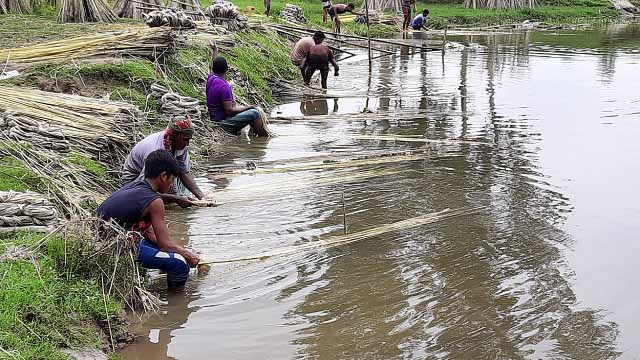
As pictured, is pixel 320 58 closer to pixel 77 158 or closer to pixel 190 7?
pixel 190 7

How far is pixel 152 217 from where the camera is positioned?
486 centimetres

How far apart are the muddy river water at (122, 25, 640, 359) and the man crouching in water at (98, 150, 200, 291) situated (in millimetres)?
232

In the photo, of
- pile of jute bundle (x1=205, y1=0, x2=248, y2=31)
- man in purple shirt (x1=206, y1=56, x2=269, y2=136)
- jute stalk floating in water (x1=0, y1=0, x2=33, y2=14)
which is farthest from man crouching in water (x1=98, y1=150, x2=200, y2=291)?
jute stalk floating in water (x1=0, y1=0, x2=33, y2=14)

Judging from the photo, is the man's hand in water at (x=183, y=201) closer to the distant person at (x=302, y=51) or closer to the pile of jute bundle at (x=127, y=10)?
the distant person at (x=302, y=51)

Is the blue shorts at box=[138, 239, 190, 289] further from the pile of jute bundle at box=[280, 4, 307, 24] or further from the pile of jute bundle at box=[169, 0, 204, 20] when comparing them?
the pile of jute bundle at box=[280, 4, 307, 24]

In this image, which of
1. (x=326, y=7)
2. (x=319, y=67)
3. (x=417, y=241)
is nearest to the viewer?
(x=417, y=241)

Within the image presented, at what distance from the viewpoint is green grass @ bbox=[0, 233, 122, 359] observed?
3.66 m

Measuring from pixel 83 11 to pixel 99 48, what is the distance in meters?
4.09

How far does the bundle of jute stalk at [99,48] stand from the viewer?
29.2 feet

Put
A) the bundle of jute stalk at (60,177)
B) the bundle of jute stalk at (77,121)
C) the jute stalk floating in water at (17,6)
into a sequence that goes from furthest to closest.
Answer: the jute stalk floating in water at (17,6), the bundle of jute stalk at (77,121), the bundle of jute stalk at (60,177)

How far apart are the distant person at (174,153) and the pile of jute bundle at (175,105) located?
7.19ft

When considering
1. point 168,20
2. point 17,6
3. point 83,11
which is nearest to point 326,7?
point 17,6

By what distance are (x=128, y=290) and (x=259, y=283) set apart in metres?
0.98

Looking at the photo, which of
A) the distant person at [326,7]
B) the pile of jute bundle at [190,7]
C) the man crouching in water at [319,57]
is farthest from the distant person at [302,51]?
the distant person at [326,7]
